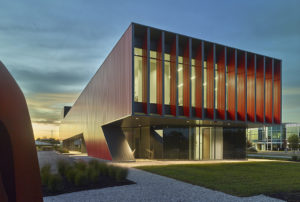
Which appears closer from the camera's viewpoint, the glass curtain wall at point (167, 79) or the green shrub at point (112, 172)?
the green shrub at point (112, 172)

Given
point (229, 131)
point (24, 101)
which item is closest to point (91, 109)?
point (229, 131)

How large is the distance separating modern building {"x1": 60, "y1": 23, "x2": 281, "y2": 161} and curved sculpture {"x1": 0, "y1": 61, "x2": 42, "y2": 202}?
1542cm

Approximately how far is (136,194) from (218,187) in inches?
128

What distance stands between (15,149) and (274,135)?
83.8 meters

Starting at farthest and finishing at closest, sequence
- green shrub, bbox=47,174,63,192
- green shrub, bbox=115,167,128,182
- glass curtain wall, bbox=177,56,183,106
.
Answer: glass curtain wall, bbox=177,56,183,106 → green shrub, bbox=115,167,128,182 → green shrub, bbox=47,174,63,192

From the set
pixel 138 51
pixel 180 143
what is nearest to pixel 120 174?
pixel 138 51

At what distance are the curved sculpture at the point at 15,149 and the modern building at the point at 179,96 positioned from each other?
15.4m

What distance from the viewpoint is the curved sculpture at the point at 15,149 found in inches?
101

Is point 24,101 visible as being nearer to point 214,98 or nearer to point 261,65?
point 214,98

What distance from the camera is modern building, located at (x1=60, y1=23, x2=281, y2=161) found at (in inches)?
769

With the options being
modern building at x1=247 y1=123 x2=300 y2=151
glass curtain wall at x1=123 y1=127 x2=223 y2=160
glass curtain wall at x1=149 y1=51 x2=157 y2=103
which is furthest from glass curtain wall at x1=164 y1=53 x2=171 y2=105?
modern building at x1=247 y1=123 x2=300 y2=151

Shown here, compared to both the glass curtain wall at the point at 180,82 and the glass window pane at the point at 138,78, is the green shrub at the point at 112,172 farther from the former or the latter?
the glass curtain wall at the point at 180,82

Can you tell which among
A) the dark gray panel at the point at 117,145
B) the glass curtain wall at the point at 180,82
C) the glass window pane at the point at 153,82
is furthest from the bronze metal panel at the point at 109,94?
the glass curtain wall at the point at 180,82

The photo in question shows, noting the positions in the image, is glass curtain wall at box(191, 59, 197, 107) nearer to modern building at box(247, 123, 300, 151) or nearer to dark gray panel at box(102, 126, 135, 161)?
dark gray panel at box(102, 126, 135, 161)
